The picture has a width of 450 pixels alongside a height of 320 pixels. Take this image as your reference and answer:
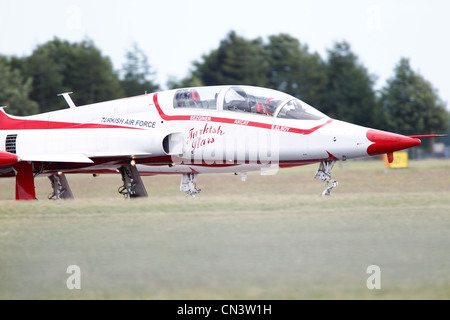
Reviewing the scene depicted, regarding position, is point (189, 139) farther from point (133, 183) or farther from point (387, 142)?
point (387, 142)

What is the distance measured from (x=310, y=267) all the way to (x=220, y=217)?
9.41ft

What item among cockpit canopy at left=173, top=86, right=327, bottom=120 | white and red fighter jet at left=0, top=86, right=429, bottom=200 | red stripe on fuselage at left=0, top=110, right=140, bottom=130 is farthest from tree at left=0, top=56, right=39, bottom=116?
cockpit canopy at left=173, top=86, right=327, bottom=120

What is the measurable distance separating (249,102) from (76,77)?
1620 inches

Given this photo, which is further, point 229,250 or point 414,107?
point 414,107

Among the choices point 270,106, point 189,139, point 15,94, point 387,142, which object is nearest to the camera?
point 387,142

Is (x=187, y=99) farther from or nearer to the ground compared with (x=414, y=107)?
nearer to the ground

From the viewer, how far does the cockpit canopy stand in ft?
39.5

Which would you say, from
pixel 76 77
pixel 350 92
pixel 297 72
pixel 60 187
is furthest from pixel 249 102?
pixel 297 72

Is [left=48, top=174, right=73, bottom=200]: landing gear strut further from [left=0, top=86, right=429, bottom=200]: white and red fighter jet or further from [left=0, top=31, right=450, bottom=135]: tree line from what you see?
[left=0, top=31, right=450, bottom=135]: tree line

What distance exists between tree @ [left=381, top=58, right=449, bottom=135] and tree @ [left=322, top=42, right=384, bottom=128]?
→ 1148 mm

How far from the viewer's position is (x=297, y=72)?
192ft

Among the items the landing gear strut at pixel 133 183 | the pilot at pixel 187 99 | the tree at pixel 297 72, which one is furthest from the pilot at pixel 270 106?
the tree at pixel 297 72

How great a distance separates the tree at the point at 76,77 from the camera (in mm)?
50938

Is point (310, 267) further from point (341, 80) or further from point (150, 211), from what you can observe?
point (341, 80)
